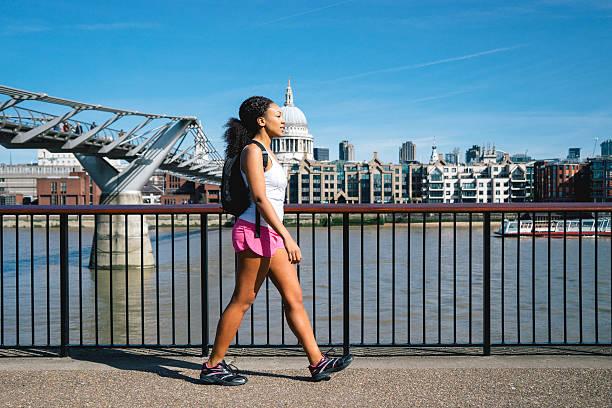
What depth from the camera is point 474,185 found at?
101 metres

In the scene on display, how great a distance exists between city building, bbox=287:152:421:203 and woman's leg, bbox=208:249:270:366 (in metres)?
95.6

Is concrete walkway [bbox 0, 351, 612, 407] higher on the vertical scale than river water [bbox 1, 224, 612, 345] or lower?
higher

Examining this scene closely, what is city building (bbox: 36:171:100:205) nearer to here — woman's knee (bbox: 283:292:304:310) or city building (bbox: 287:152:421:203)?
city building (bbox: 287:152:421:203)

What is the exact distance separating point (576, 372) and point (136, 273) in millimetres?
26924

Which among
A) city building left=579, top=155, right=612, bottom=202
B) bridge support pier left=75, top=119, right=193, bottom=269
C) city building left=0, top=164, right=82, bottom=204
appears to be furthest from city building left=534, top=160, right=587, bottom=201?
city building left=0, top=164, right=82, bottom=204

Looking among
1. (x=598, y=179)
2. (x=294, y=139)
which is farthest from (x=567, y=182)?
(x=294, y=139)

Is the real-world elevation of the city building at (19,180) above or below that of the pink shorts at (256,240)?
above

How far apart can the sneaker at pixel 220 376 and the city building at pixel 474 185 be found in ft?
325

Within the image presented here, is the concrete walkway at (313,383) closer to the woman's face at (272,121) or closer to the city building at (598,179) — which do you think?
the woman's face at (272,121)

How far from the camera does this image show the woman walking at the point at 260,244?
3.12 m

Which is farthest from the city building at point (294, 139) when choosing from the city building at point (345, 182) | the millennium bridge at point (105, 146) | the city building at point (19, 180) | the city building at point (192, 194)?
the millennium bridge at point (105, 146)

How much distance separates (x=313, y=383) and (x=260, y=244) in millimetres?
813

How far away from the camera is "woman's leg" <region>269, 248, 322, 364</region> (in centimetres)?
327

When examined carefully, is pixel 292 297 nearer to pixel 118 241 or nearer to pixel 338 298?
pixel 338 298
